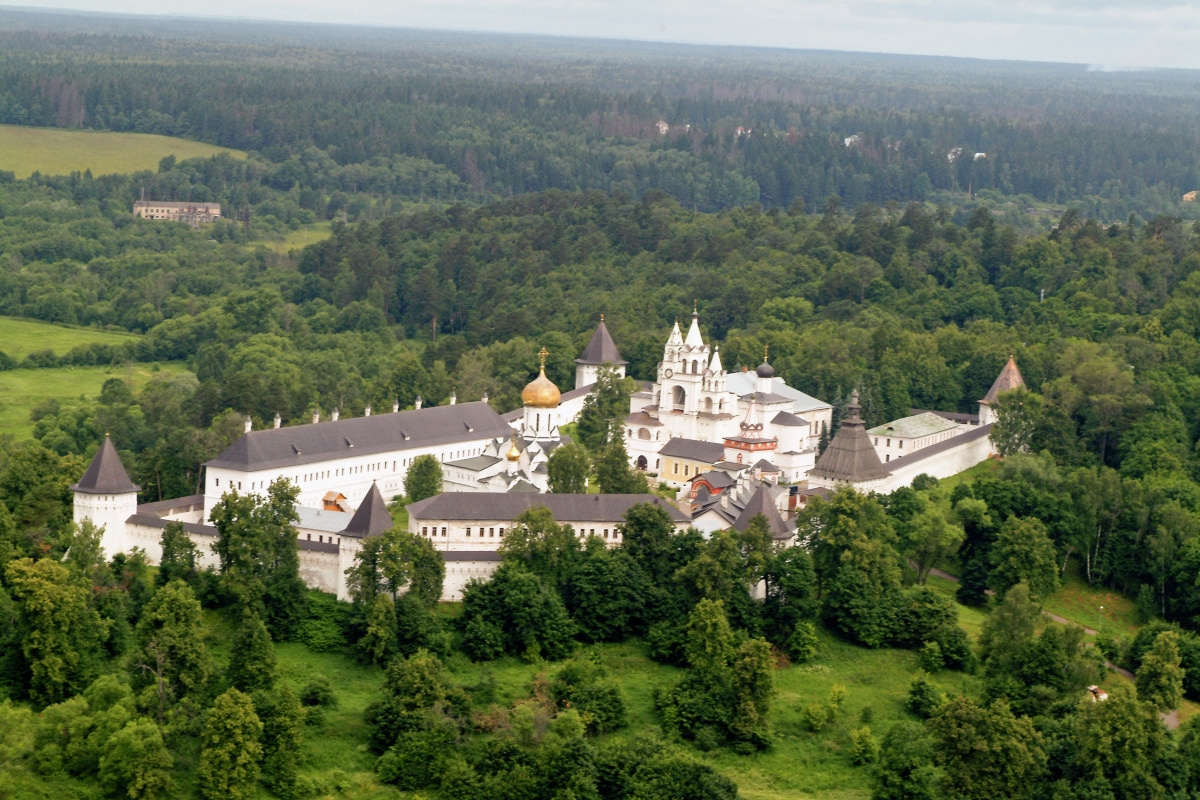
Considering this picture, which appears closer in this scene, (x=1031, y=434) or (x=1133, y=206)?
(x=1031, y=434)

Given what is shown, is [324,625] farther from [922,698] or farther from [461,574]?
[922,698]

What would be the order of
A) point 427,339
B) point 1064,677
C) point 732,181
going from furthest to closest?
point 732,181 → point 427,339 → point 1064,677

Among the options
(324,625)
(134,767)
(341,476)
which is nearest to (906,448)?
(341,476)

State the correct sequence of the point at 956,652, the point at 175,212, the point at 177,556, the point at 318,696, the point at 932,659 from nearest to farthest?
1. the point at 318,696
2. the point at 177,556
3. the point at 932,659
4. the point at 956,652
5. the point at 175,212

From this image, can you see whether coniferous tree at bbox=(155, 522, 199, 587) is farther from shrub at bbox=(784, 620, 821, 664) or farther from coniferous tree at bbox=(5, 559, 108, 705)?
shrub at bbox=(784, 620, 821, 664)

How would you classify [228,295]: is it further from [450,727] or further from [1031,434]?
[450,727]

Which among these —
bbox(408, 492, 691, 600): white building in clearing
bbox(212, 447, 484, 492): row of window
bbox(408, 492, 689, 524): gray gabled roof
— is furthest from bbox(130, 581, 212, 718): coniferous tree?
bbox(212, 447, 484, 492): row of window

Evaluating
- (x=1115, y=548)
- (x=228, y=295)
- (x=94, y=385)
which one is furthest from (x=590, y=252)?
(x=1115, y=548)
